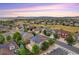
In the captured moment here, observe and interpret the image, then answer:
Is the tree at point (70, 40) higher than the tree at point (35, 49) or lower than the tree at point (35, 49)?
higher

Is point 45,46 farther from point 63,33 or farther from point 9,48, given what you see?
point 9,48

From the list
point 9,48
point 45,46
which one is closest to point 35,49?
point 45,46

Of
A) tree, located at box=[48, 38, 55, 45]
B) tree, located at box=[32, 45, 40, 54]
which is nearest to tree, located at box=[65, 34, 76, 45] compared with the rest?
tree, located at box=[48, 38, 55, 45]

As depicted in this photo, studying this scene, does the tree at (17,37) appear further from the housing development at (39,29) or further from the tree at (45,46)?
the tree at (45,46)

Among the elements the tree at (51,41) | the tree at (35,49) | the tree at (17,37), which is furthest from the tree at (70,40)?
the tree at (17,37)

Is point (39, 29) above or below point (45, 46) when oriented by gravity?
above

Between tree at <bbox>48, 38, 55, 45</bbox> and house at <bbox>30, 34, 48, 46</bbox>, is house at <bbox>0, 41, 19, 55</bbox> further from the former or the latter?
tree at <bbox>48, 38, 55, 45</bbox>

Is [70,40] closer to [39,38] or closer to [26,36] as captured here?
[39,38]
